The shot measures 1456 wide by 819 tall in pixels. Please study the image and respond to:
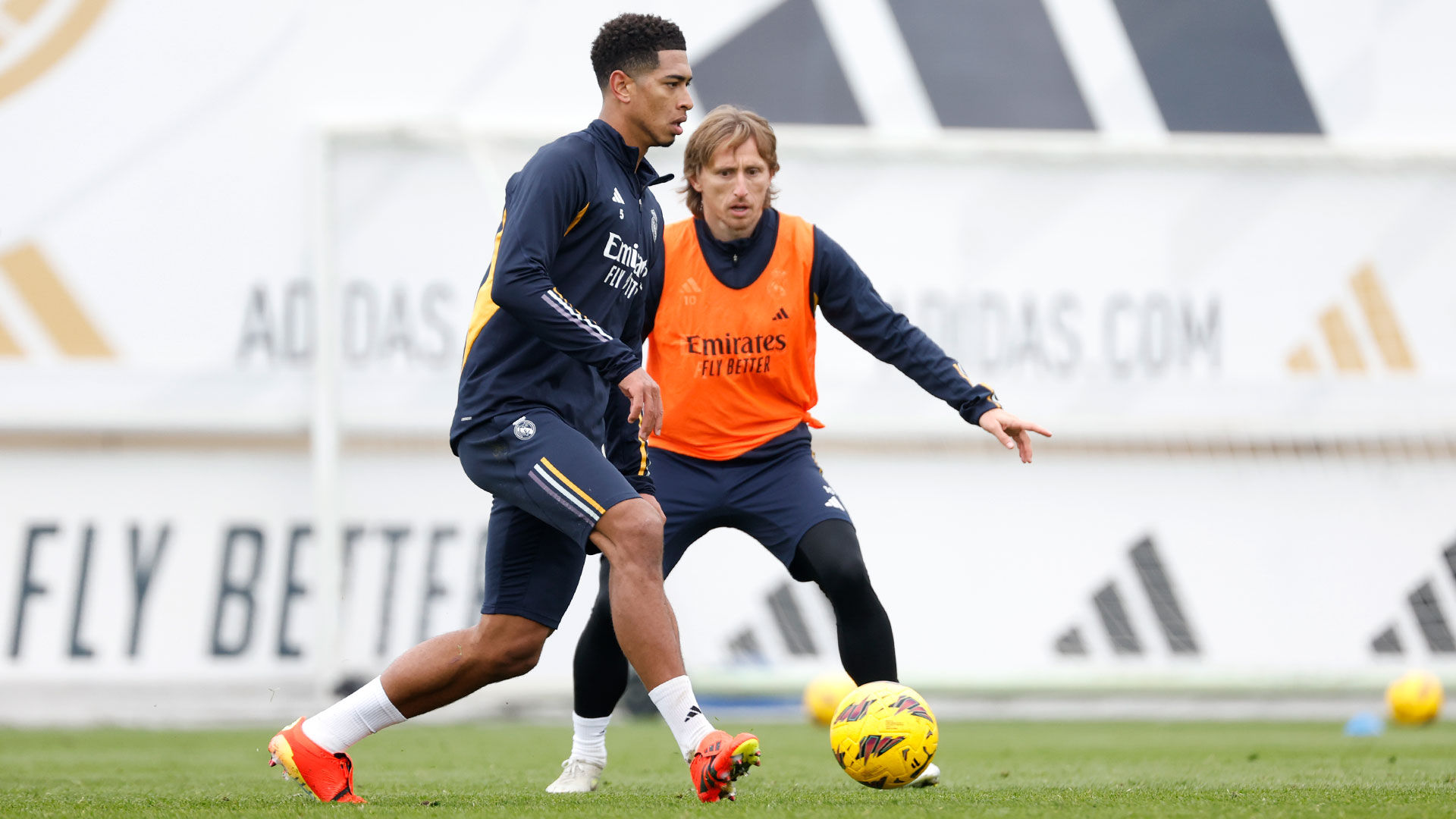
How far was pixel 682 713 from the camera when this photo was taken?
371 centimetres

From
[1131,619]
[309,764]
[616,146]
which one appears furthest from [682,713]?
[1131,619]

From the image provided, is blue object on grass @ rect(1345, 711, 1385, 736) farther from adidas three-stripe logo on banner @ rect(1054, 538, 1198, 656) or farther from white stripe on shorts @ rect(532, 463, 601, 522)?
white stripe on shorts @ rect(532, 463, 601, 522)

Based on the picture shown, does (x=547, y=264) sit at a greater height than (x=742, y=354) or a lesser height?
greater

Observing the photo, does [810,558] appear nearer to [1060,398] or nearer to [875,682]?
[875,682]

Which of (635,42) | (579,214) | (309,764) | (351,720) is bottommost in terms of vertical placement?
(309,764)

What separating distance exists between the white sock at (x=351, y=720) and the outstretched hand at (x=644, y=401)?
0.97 meters

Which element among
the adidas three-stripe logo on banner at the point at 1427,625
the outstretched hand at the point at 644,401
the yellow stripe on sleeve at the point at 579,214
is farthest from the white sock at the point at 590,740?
the adidas three-stripe logo on banner at the point at 1427,625

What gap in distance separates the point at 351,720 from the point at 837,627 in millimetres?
1404

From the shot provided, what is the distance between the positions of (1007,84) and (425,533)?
454 centimetres

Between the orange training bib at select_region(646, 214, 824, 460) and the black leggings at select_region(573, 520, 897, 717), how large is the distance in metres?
0.42

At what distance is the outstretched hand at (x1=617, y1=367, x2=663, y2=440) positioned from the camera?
3.68 meters

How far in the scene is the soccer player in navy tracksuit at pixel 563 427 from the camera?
374cm

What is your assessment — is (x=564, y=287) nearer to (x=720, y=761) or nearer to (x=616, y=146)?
(x=616, y=146)

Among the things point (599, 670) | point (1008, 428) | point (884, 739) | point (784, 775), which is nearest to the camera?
point (884, 739)
